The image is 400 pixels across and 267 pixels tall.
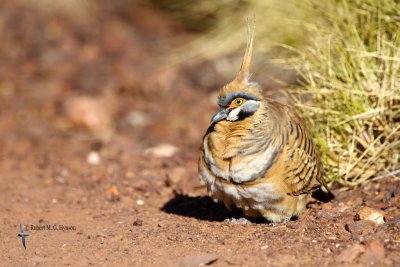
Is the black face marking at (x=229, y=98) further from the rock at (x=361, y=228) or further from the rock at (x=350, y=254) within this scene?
the rock at (x=350, y=254)

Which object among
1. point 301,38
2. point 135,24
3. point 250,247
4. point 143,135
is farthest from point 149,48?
point 250,247

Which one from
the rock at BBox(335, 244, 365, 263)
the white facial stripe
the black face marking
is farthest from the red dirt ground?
the black face marking

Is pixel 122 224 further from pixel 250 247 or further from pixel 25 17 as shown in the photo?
pixel 25 17

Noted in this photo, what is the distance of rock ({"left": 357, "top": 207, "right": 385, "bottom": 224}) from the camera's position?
5.11 meters

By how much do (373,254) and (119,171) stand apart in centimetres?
335

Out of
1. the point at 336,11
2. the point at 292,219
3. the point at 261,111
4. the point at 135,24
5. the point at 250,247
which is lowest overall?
the point at 250,247

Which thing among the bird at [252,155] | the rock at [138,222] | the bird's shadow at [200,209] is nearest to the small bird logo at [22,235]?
the rock at [138,222]

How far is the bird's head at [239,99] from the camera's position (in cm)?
490

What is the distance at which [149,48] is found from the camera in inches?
398

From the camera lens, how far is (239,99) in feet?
16.1

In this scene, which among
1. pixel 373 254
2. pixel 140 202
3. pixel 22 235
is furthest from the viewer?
pixel 140 202

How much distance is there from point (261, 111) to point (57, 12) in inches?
242

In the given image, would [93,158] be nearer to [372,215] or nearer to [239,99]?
[239,99]

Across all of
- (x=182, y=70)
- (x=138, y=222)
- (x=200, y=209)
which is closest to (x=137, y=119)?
(x=182, y=70)
